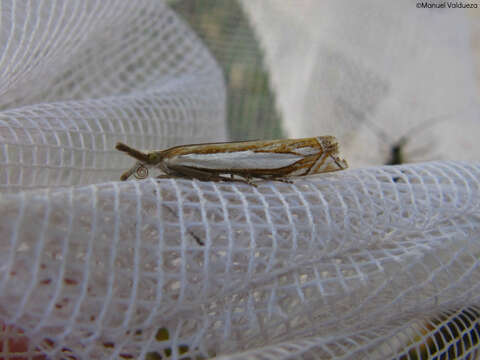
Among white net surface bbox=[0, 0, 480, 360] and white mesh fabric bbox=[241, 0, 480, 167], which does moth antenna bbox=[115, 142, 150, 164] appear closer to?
white net surface bbox=[0, 0, 480, 360]

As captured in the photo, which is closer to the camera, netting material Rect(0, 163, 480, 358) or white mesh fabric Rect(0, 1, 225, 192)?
netting material Rect(0, 163, 480, 358)

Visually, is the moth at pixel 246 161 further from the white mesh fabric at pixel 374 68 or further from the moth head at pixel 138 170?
the white mesh fabric at pixel 374 68

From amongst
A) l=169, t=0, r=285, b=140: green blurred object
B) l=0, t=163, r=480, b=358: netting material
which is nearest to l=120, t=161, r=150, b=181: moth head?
l=0, t=163, r=480, b=358: netting material

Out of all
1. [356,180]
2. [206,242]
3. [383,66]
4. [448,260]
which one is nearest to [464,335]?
[448,260]

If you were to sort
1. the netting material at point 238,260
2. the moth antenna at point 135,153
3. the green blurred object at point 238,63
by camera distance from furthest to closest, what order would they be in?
the green blurred object at point 238,63 < the moth antenna at point 135,153 < the netting material at point 238,260

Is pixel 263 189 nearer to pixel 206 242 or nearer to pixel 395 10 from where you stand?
pixel 206 242

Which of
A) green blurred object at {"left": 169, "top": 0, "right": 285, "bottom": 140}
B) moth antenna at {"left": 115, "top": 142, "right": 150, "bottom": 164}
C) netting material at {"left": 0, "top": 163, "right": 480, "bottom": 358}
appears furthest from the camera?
green blurred object at {"left": 169, "top": 0, "right": 285, "bottom": 140}

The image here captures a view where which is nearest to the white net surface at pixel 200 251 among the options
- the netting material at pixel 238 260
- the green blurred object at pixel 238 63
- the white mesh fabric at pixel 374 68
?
the netting material at pixel 238 260
